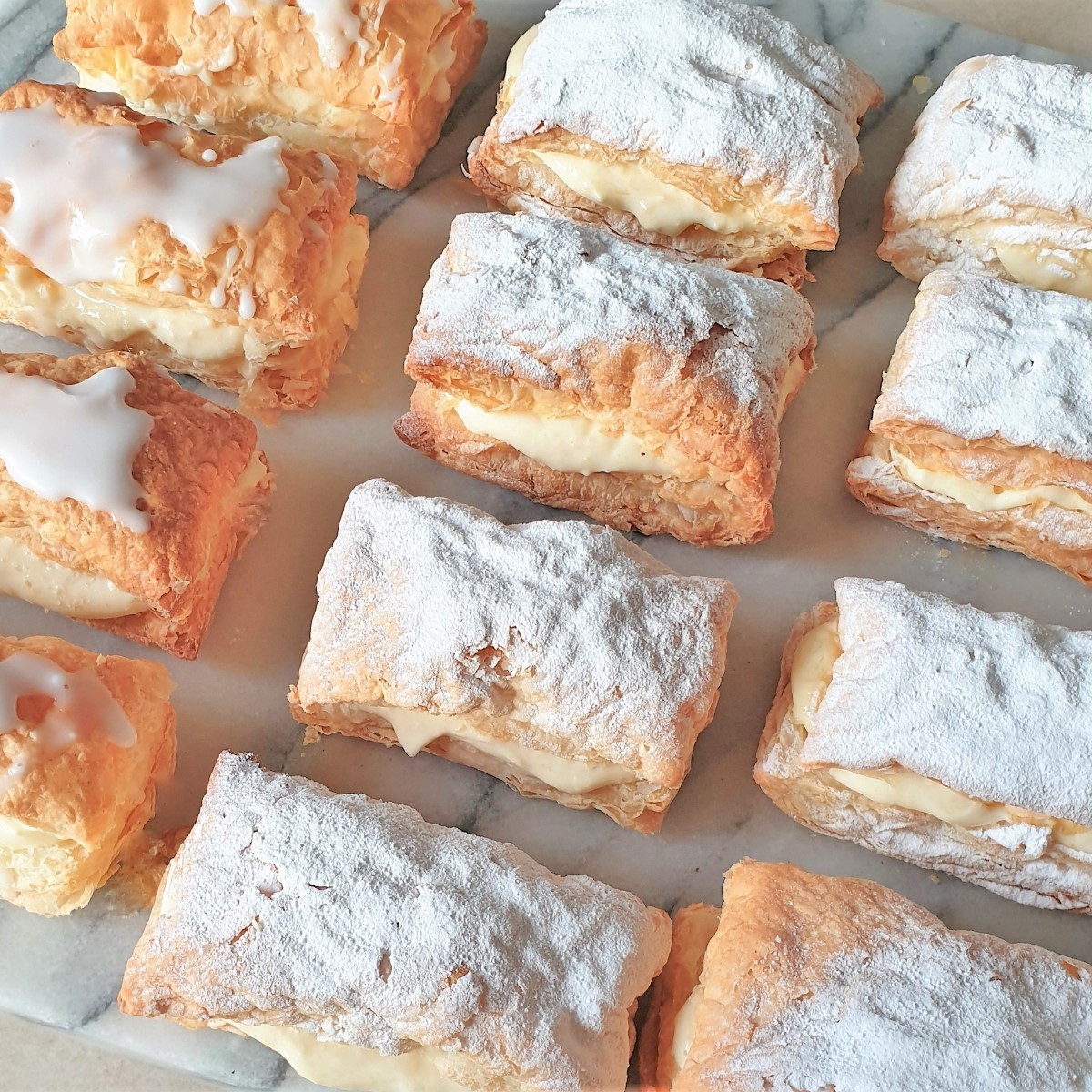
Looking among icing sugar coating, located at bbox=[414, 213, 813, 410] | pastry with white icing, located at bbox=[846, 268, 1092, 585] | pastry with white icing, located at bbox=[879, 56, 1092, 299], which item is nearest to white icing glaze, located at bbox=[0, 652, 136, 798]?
icing sugar coating, located at bbox=[414, 213, 813, 410]

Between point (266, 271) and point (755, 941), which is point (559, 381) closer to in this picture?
point (266, 271)

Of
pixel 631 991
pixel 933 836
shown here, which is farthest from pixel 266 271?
pixel 933 836

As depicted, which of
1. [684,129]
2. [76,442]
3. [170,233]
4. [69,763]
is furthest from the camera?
[684,129]

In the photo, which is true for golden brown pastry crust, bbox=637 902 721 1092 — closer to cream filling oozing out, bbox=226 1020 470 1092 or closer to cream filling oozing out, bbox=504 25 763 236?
cream filling oozing out, bbox=226 1020 470 1092

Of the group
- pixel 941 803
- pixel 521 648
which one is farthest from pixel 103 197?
pixel 941 803

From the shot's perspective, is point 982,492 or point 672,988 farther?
point 982,492

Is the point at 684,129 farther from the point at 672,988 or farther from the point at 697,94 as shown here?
the point at 672,988

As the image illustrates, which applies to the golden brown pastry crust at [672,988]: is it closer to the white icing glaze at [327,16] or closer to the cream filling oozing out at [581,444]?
the cream filling oozing out at [581,444]
